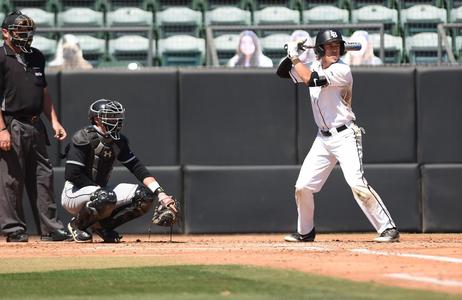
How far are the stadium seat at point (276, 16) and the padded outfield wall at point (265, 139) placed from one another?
2015 mm

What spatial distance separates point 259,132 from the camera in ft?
39.2

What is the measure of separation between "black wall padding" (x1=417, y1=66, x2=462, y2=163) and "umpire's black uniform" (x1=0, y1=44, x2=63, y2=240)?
4.08 m

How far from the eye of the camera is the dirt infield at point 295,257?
6.44 m

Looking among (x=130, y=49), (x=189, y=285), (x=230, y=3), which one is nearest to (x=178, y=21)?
(x=230, y=3)

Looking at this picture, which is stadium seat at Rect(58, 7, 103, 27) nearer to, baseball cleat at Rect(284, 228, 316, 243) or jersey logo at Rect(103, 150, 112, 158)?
jersey logo at Rect(103, 150, 112, 158)

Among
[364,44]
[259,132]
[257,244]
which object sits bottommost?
[257,244]

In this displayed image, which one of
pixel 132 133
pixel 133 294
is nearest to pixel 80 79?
pixel 132 133

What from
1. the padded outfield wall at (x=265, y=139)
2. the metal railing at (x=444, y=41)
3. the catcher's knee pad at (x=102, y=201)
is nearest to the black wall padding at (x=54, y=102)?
the padded outfield wall at (x=265, y=139)

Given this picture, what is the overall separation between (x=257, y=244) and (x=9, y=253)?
2046mm

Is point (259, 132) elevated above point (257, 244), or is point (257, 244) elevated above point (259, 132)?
point (259, 132)

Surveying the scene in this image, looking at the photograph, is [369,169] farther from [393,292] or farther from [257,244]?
[393,292]

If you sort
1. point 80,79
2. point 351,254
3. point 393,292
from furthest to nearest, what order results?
point 80,79 → point 351,254 → point 393,292

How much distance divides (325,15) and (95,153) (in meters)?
4.98

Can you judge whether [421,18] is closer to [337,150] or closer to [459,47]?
[459,47]
